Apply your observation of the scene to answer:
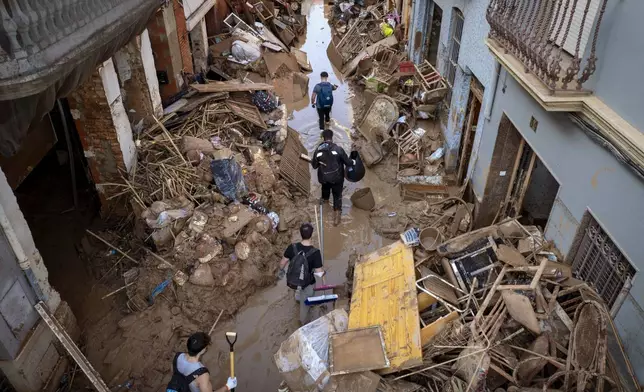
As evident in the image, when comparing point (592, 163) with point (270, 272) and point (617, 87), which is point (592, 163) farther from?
point (270, 272)

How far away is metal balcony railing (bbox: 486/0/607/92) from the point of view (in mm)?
4738

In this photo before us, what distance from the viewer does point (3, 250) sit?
5164 mm

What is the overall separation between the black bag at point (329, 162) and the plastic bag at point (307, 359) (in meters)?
4.00

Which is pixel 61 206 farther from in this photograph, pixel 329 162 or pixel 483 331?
pixel 483 331

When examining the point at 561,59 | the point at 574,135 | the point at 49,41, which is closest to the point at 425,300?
the point at 574,135

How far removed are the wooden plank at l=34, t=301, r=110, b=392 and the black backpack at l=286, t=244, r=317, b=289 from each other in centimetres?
272

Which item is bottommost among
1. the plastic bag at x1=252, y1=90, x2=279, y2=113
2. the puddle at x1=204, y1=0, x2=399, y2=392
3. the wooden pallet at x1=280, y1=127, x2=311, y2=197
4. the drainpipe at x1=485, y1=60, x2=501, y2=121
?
the puddle at x1=204, y1=0, x2=399, y2=392

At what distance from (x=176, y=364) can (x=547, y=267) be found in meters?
4.46

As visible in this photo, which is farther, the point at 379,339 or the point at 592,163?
the point at 379,339

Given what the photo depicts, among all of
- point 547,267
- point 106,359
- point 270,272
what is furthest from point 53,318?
point 547,267

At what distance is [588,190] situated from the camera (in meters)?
5.02

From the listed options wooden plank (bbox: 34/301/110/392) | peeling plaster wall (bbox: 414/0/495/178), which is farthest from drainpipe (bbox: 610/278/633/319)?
wooden plank (bbox: 34/301/110/392)

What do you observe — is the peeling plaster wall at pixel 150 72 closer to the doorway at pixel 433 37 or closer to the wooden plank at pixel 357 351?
the wooden plank at pixel 357 351

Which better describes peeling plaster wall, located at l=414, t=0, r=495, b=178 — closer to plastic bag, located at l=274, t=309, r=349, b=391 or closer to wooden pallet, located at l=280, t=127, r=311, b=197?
wooden pallet, located at l=280, t=127, r=311, b=197
